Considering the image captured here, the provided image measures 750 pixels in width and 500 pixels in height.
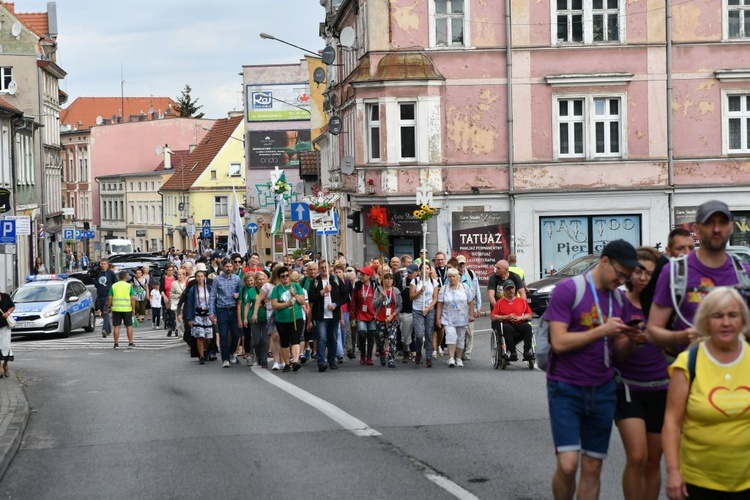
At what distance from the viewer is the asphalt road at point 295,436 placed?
1044cm

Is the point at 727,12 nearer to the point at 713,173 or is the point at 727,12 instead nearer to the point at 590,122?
the point at 713,173

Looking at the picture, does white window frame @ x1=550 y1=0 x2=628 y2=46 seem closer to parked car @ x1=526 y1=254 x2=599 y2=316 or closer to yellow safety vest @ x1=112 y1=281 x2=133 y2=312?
parked car @ x1=526 y1=254 x2=599 y2=316

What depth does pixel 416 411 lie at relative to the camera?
14961 millimetres

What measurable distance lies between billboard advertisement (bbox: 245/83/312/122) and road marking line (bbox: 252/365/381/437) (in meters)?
70.1

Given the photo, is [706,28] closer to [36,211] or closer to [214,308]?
[214,308]

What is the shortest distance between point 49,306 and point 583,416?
97.5 feet

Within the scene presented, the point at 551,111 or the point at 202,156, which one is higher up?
the point at 202,156

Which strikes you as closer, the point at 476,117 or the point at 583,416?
the point at 583,416

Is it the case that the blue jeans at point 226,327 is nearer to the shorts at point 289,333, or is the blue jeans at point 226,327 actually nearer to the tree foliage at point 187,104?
the shorts at point 289,333

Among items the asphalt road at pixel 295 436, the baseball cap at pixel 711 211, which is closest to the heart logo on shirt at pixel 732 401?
the baseball cap at pixel 711 211

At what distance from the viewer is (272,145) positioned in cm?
8956

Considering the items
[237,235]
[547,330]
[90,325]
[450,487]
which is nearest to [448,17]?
[237,235]

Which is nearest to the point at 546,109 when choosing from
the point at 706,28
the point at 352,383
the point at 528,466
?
the point at 706,28

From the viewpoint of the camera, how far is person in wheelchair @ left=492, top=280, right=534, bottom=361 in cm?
1988
